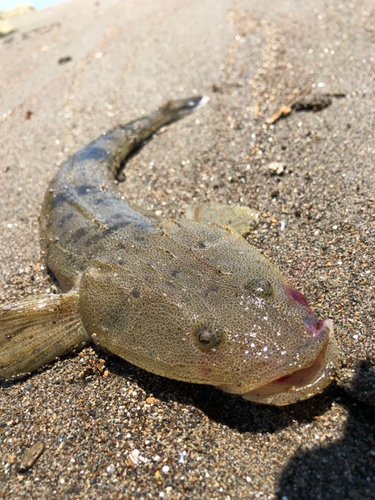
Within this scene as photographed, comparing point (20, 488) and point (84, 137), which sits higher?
point (84, 137)

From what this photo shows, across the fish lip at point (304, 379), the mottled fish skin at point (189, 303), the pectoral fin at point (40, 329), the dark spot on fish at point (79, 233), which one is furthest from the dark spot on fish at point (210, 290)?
the dark spot on fish at point (79, 233)

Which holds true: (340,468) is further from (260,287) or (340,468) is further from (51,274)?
(51,274)

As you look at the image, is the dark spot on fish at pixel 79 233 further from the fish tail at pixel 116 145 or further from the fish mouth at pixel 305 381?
the fish mouth at pixel 305 381

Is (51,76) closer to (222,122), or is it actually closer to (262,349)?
(222,122)

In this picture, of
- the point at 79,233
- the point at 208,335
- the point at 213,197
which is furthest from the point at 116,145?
the point at 208,335

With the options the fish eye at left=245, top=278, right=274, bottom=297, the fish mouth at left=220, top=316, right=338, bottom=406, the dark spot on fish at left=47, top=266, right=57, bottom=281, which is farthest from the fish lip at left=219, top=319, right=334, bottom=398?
the dark spot on fish at left=47, top=266, right=57, bottom=281

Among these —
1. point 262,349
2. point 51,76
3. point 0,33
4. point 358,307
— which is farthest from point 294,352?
point 0,33
